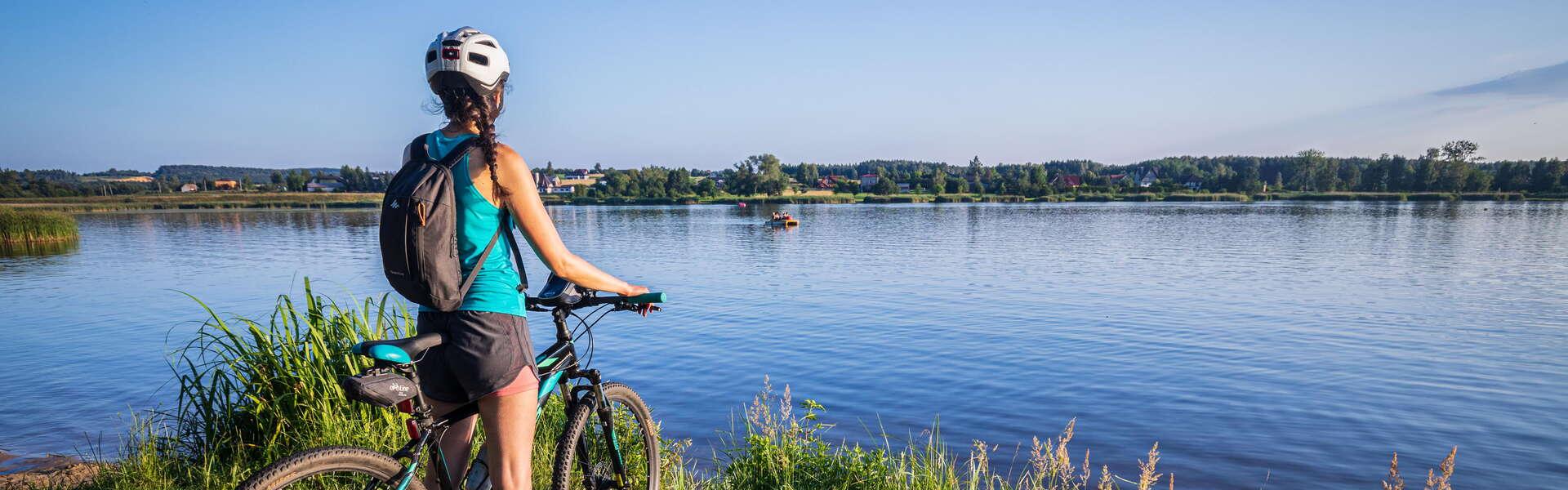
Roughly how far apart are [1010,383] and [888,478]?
696cm

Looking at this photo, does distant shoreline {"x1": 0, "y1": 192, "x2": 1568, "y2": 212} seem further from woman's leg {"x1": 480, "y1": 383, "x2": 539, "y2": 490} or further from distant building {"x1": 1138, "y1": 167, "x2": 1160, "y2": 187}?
woman's leg {"x1": 480, "y1": 383, "x2": 539, "y2": 490}

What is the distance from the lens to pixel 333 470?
2465mm

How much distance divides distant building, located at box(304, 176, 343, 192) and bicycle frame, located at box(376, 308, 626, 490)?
17980 cm

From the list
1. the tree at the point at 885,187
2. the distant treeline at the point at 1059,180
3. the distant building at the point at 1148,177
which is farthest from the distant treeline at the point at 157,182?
the distant building at the point at 1148,177

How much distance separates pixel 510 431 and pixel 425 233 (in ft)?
2.54

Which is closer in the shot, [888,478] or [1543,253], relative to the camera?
[888,478]

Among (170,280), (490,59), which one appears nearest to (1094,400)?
(490,59)

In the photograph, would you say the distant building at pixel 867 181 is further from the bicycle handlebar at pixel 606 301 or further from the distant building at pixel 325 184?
the bicycle handlebar at pixel 606 301

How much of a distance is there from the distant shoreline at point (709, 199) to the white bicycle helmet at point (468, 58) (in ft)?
363

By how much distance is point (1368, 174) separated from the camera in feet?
452

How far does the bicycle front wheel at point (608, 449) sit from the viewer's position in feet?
11.0

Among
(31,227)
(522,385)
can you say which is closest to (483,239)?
(522,385)

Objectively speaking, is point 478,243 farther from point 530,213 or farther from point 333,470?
point 333,470

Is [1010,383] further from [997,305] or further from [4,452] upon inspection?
[4,452]
